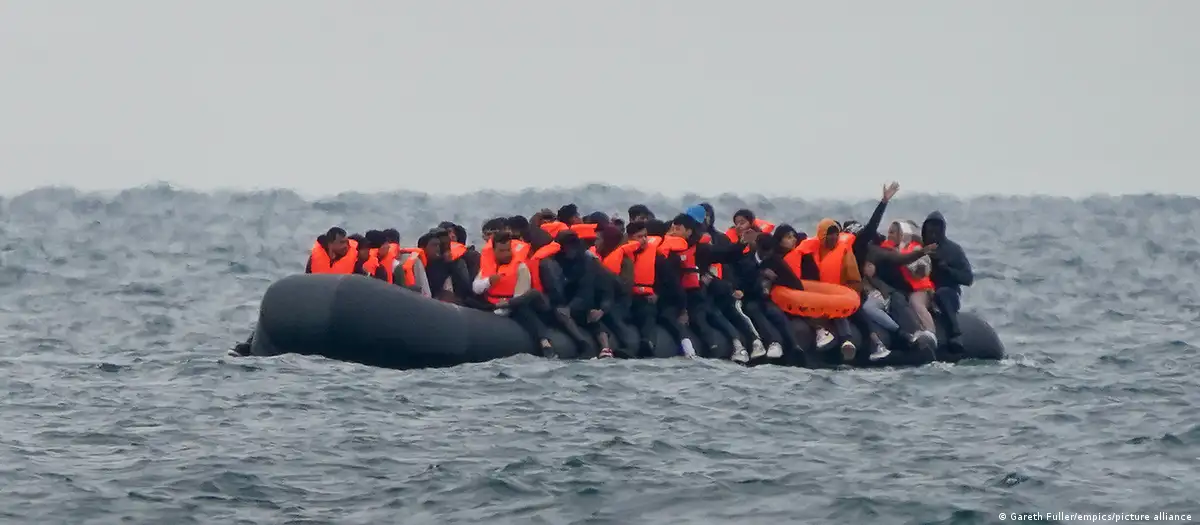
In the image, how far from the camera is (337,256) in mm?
20547

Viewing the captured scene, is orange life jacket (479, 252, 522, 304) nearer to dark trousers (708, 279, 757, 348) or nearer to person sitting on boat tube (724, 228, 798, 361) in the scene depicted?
dark trousers (708, 279, 757, 348)

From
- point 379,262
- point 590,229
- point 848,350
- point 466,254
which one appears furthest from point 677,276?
point 379,262

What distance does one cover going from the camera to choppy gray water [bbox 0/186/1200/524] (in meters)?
13.8

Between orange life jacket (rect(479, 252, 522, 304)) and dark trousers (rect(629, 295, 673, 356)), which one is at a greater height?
orange life jacket (rect(479, 252, 522, 304))

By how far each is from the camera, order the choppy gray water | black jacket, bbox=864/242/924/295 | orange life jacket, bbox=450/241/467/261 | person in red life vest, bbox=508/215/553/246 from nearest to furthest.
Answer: the choppy gray water
person in red life vest, bbox=508/215/553/246
orange life jacket, bbox=450/241/467/261
black jacket, bbox=864/242/924/295

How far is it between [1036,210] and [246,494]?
8031cm

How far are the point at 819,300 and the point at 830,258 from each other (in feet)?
1.83

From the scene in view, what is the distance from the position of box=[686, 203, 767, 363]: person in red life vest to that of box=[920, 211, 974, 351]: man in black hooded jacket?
191 centimetres

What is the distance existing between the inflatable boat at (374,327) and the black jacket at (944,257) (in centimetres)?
449

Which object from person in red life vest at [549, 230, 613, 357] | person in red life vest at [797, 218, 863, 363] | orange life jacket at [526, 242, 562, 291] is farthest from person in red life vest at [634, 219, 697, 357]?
person in red life vest at [797, 218, 863, 363]

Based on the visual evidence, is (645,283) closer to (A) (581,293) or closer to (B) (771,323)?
(A) (581,293)

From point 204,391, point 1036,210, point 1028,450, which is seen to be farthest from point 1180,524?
point 1036,210

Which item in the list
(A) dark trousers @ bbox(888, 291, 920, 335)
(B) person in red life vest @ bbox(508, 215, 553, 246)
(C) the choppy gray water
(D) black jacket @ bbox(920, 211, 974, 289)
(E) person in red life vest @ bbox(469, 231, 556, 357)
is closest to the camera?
(C) the choppy gray water

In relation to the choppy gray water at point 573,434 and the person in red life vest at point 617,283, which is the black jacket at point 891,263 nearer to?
the choppy gray water at point 573,434
